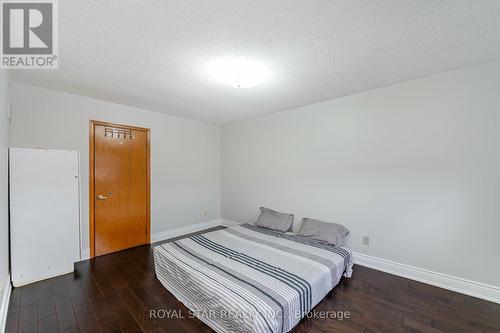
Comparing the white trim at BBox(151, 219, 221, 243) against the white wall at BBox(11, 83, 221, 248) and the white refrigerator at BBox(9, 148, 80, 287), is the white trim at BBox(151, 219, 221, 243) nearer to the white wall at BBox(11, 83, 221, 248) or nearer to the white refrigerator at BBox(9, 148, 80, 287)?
the white wall at BBox(11, 83, 221, 248)

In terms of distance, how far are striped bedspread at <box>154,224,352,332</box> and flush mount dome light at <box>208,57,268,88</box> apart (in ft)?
6.79

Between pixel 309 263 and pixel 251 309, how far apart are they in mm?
997

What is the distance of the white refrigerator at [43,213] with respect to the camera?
92.6 inches

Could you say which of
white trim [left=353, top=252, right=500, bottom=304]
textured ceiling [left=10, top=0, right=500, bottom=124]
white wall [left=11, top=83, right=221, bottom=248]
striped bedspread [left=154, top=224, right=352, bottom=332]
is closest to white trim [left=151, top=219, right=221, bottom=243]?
white wall [left=11, top=83, right=221, bottom=248]

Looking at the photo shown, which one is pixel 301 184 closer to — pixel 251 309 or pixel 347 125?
pixel 347 125

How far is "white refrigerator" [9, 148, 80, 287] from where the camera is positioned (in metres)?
2.35

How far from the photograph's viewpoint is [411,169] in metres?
2.54

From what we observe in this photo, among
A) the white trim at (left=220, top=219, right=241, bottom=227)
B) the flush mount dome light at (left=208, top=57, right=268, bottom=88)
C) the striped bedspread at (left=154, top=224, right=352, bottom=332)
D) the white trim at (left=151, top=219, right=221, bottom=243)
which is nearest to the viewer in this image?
the striped bedspread at (left=154, top=224, right=352, bottom=332)

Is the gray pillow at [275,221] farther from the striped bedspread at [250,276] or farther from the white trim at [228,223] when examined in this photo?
the white trim at [228,223]

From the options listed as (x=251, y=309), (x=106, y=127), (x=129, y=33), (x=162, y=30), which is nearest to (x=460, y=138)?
(x=251, y=309)

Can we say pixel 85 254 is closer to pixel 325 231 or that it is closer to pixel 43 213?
pixel 43 213

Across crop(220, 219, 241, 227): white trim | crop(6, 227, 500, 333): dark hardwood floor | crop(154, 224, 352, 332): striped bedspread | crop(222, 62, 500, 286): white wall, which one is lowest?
crop(6, 227, 500, 333): dark hardwood floor

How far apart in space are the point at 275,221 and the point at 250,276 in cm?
170

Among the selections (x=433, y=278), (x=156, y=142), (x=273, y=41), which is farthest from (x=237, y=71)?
(x=433, y=278)
